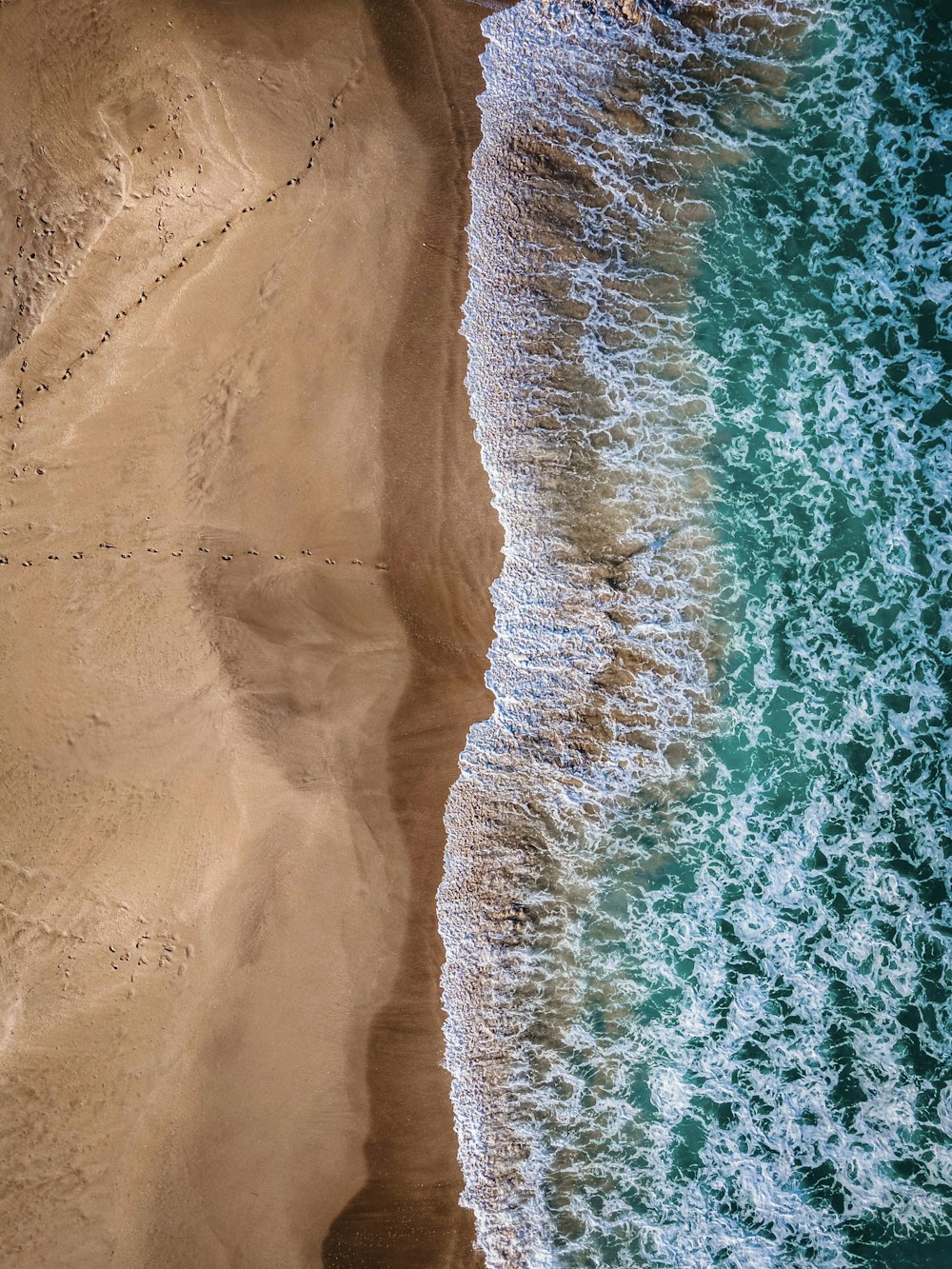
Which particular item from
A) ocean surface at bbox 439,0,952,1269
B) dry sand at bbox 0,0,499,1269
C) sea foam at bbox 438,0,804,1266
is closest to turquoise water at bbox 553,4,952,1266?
ocean surface at bbox 439,0,952,1269

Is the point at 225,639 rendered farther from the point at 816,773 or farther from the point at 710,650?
the point at 816,773

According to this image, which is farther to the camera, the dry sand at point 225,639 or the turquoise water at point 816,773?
the turquoise water at point 816,773

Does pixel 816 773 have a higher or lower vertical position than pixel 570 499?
lower

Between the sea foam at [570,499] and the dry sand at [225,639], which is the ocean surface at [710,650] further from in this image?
the dry sand at [225,639]

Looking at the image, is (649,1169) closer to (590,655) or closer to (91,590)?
(590,655)

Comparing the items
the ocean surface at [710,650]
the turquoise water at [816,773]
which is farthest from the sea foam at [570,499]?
the turquoise water at [816,773]

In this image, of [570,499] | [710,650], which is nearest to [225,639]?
[570,499]
